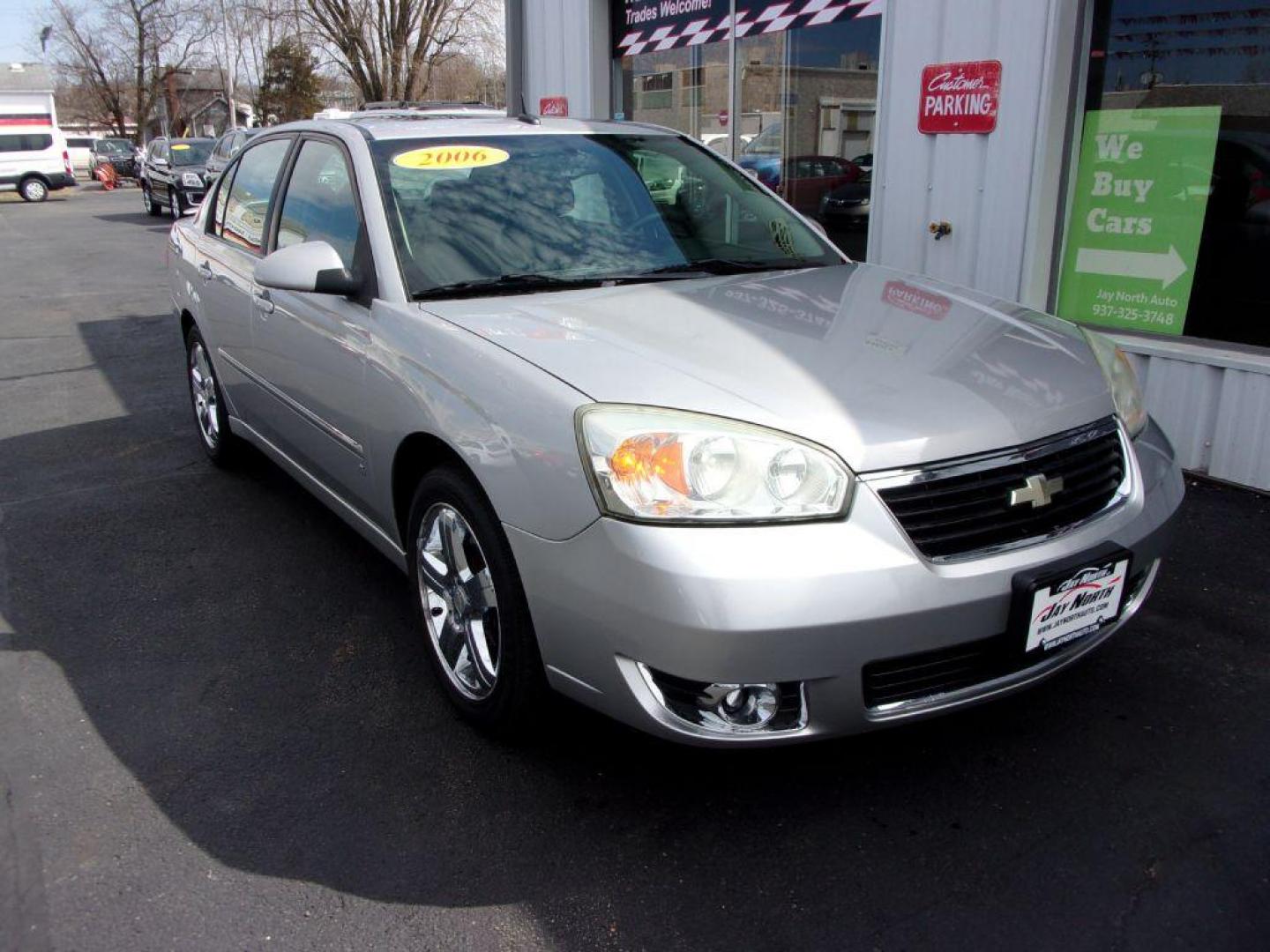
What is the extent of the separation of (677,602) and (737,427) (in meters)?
0.42

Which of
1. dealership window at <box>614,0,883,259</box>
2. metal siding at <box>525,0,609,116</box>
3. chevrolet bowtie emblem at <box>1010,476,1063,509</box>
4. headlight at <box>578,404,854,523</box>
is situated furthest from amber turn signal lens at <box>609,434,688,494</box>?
metal siding at <box>525,0,609,116</box>

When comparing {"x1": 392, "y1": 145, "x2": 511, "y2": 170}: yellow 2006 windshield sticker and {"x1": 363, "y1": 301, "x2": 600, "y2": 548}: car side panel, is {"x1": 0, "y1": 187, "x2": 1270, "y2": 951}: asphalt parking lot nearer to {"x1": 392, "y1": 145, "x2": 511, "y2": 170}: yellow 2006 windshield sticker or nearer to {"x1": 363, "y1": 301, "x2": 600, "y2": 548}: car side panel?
{"x1": 363, "y1": 301, "x2": 600, "y2": 548}: car side panel

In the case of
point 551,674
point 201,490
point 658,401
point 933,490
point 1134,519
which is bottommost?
point 201,490

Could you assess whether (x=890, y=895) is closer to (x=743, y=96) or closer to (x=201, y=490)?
(x=201, y=490)

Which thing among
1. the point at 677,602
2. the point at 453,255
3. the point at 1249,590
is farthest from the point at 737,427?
the point at 1249,590

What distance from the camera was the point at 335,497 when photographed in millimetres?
3771

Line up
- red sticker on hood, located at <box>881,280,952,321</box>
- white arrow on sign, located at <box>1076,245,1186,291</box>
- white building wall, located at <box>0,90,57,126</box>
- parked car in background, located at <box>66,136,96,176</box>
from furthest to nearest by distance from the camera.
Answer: parked car in background, located at <box>66,136,96,176</box>
white building wall, located at <box>0,90,57,126</box>
white arrow on sign, located at <box>1076,245,1186,291</box>
red sticker on hood, located at <box>881,280,952,321</box>

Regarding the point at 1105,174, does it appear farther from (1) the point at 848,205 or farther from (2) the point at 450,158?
(2) the point at 450,158

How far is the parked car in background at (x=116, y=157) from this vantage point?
42947 millimetres

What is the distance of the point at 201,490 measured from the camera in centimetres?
521

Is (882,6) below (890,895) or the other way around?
the other way around

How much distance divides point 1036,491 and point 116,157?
5078 centimetres

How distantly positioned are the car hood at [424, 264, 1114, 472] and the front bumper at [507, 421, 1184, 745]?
240 mm

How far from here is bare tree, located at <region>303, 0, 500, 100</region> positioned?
32031mm
